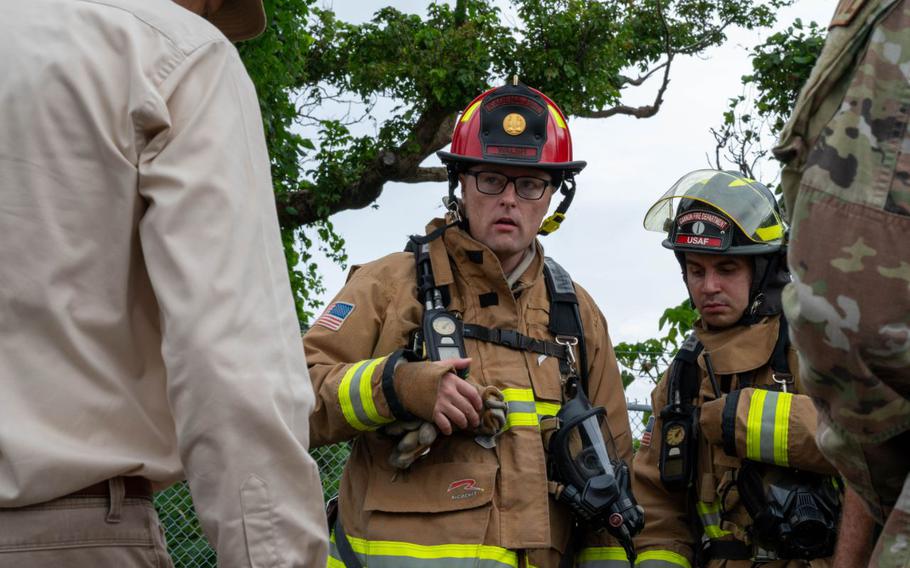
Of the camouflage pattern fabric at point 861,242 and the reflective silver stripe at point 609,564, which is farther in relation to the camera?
the reflective silver stripe at point 609,564

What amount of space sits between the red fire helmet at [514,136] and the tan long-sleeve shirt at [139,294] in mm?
2238

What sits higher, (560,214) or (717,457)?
(560,214)

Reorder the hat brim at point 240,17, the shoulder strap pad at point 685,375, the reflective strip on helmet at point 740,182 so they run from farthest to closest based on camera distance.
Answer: the reflective strip on helmet at point 740,182 < the shoulder strap pad at point 685,375 < the hat brim at point 240,17

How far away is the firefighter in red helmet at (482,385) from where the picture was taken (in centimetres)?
373

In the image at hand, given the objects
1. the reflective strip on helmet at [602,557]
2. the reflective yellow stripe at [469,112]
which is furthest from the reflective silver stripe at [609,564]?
the reflective yellow stripe at [469,112]

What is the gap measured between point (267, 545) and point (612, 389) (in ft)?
8.31

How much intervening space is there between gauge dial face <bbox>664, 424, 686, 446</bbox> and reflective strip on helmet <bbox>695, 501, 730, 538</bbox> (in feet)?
0.78

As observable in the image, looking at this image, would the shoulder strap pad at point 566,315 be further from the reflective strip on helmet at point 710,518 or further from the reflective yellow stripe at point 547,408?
the reflective strip on helmet at point 710,518

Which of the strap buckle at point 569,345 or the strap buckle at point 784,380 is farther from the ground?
the strap buckle at point 569,345

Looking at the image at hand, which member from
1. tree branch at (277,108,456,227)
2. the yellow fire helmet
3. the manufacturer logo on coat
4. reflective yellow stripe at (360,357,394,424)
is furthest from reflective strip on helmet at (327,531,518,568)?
tree branch at (277,108,456,227)

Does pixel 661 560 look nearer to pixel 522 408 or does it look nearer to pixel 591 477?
pixel 591 477

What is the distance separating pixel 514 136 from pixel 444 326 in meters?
0.81

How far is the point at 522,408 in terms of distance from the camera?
3.91 metres

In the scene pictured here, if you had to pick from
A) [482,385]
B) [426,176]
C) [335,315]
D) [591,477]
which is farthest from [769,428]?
[426,176]
